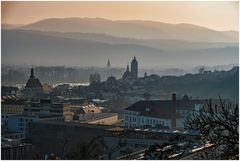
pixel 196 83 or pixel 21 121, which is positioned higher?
pixel 196 83

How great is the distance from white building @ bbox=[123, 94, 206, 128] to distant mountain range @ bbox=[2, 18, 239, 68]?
1.18 feet

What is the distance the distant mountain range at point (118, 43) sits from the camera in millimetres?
2881

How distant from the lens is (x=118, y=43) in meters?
3.12

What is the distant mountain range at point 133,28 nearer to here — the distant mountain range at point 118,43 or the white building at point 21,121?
the distant mountain range at point 118,43

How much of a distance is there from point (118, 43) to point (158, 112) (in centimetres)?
81

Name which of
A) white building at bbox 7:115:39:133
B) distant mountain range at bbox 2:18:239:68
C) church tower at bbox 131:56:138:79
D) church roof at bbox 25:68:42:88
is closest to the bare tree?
distant mountain range at bbox 2:18:239:68

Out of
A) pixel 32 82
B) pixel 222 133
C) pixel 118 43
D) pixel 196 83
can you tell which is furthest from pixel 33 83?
pixel 222 133

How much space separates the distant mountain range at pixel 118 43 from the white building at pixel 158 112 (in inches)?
14.1

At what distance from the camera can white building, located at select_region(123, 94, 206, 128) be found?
3314 mm

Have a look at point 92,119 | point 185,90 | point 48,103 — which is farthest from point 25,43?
point 185,90

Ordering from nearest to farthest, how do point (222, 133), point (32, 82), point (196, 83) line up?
point (222, 133)
point (32, 82)
point (196, 83)

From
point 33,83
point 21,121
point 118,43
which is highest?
point 118,43

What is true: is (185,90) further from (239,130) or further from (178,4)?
(239,130)

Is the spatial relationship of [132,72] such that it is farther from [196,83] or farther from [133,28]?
[196,83]
